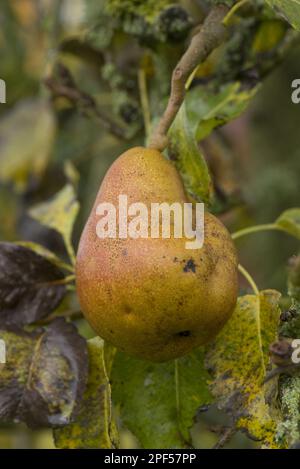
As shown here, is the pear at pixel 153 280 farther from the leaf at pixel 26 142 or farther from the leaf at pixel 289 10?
the leaf at pixel 26 142

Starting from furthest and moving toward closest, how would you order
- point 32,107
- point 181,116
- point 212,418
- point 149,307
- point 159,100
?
1. point 32,107
2. point 212,418
3. point 159,100
4. point 181,116
5. point 149,307

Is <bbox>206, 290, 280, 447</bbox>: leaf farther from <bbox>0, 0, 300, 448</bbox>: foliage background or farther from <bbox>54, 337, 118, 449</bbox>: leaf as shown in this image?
<bbox>0, 0, 300, 448</bbox>: foliage background

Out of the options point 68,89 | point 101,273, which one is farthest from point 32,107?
point 101,273

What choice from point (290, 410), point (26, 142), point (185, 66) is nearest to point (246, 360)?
point (290, 410)

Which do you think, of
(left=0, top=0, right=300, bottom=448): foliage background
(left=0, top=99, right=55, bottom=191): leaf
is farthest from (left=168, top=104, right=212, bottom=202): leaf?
(left=0, top=99, right=55, bottom=191): leaf

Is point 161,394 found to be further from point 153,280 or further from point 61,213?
point 61,213

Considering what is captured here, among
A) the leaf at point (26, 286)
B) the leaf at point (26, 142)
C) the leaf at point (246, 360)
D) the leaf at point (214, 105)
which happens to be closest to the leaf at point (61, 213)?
the leaf at point (26, 286)

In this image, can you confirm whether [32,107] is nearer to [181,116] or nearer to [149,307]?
[181,116]
